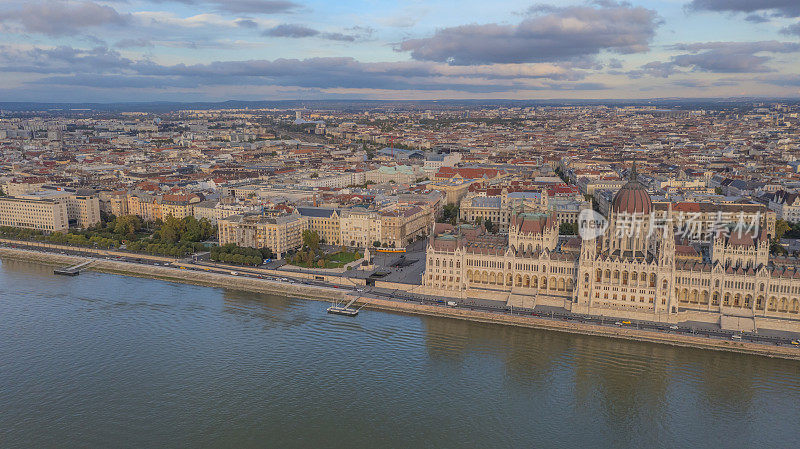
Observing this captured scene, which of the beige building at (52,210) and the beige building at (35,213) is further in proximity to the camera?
the beige building at (52,210)

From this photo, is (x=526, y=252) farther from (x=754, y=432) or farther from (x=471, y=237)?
(x=754, y=432)

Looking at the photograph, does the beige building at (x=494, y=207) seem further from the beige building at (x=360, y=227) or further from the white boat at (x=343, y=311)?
the white boat at (x=343, y=311)

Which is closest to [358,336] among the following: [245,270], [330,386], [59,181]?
[330,386]

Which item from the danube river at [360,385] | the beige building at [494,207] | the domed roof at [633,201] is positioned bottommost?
the danube river at [360,385]

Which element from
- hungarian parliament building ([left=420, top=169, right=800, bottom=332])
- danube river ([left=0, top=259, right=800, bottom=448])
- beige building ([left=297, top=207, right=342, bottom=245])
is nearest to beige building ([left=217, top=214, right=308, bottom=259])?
beige building ([left=297, top=207, right=342, bottom=245])

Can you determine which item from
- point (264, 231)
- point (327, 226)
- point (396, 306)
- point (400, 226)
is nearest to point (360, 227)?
point (327, 226)

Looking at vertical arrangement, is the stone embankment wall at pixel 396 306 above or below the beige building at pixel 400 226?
below

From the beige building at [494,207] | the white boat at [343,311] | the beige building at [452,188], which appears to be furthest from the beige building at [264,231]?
the beige building at [452,188]
